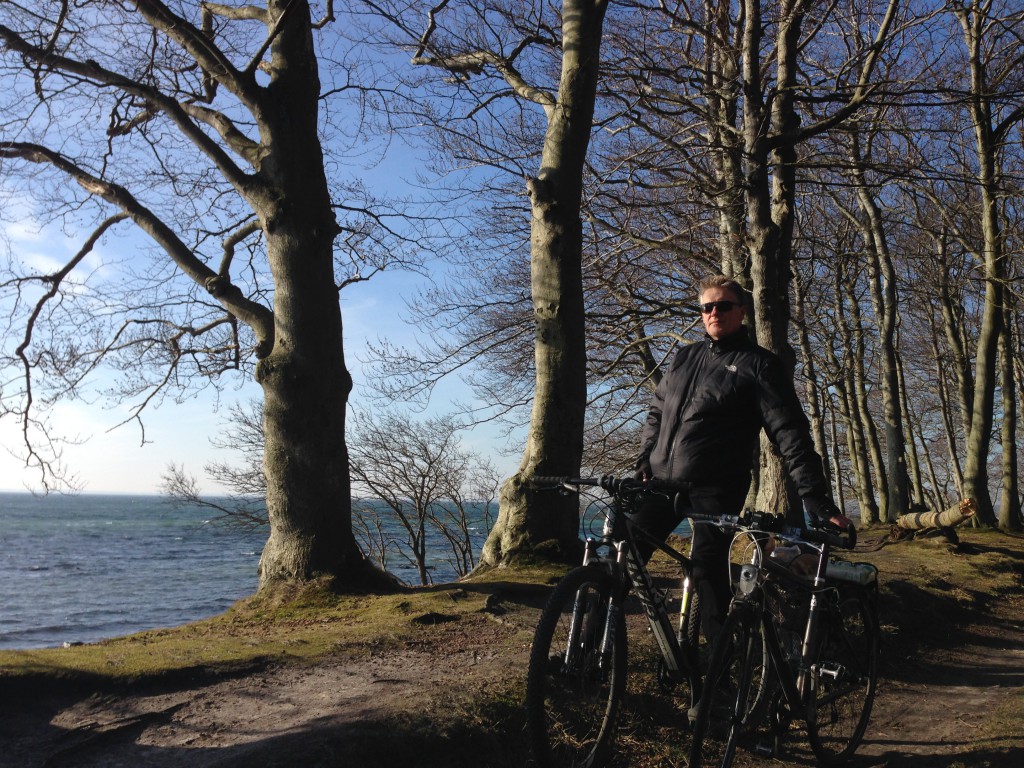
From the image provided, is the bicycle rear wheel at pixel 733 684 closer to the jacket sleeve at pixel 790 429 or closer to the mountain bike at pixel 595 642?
the mountain bike at pixel 595 642

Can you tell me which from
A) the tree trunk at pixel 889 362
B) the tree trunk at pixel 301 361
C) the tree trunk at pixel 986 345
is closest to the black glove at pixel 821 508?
the tree trunk at pixel 301 361

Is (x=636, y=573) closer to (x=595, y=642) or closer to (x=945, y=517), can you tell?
(x=595, y=642)

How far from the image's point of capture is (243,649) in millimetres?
5004

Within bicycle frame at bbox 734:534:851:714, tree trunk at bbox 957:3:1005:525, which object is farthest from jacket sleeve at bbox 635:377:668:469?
tree trunk at bbox 957:3:1005:525

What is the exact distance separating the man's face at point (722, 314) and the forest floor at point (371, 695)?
78.0 inches

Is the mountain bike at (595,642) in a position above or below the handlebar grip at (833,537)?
below

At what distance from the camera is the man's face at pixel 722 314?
4145 millimetres

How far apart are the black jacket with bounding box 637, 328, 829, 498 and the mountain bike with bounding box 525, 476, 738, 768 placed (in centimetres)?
29

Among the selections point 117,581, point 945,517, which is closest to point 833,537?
point 945,517

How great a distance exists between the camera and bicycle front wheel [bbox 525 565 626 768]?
3.31 metres

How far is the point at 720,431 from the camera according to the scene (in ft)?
13.3

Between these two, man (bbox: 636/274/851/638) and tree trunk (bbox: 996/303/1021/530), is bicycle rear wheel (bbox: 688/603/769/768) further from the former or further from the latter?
tree trunk (bbox: 996/303/1021/530)

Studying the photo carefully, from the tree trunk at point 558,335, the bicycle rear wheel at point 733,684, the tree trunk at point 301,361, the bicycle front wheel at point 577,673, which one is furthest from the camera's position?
the tree trunk at point 558,335

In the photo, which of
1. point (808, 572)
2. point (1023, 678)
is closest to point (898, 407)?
point (1023, 678)
